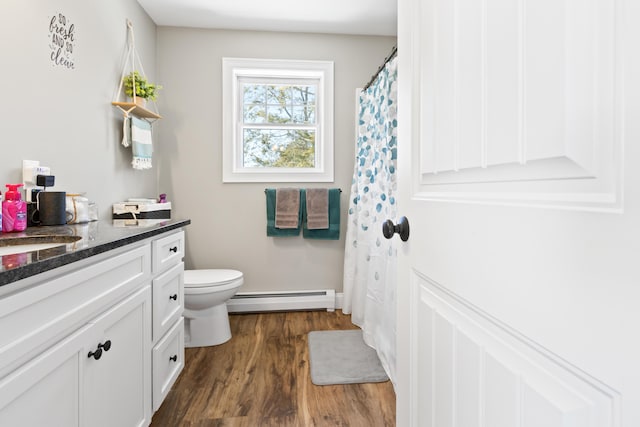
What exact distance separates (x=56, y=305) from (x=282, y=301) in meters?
2.21

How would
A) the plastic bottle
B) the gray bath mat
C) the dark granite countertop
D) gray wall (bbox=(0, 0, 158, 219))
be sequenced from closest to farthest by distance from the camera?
the dark granite countertop, the plastic bottle, gray wall (bbox=(0, 0, 158, 219)), the gray bath mat

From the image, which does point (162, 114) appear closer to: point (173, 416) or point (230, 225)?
point (230, 225)

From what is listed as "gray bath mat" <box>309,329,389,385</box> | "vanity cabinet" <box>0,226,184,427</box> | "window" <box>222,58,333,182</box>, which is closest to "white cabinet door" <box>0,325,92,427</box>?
"vanity cabinet" <box>0,226,184,427</box>

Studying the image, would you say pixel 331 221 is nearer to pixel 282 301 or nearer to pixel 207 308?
pixel 282 301

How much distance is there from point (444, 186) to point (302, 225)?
230 centimetres

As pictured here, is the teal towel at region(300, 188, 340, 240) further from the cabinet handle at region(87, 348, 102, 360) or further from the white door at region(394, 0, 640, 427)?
the white door at region(394, 0, 640, 427)

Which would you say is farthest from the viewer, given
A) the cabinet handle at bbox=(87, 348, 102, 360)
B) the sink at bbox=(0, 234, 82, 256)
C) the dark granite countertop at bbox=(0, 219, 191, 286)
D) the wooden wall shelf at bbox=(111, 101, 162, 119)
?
the wooden wall shelf at bbox=(111, 101, 162, 119)

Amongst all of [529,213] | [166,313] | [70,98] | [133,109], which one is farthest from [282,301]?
[529,213]

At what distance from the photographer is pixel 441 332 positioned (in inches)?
26.9

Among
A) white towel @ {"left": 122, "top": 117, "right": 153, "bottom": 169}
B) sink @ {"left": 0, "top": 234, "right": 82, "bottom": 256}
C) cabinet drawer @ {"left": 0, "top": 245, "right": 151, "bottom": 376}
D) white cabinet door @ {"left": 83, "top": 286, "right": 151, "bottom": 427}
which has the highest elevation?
white towel @ {"left": 122, "top": 117, "right": 153, "bottom": 169}

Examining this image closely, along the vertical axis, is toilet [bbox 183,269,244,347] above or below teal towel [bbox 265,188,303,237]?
below

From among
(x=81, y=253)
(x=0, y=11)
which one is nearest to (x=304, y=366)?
(x=81, y=253)

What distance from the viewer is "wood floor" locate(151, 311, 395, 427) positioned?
61.7 inches

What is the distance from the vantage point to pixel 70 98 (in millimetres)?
1709
